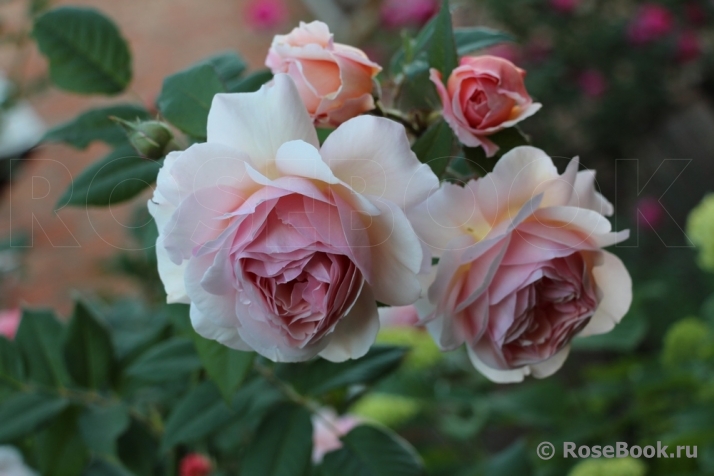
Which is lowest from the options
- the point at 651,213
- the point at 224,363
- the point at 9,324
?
the point at 651,213

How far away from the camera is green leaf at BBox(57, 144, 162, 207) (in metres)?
0.46

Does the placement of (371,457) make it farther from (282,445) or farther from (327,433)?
(327,433)

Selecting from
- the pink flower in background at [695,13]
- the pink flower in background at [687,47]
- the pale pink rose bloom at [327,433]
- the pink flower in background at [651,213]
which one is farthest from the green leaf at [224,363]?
the pink flower in background at [695,13]

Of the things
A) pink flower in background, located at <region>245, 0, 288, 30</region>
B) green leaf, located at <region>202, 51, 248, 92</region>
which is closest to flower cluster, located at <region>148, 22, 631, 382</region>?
green leaf, located at <region>202, 51, 248, 92</region>

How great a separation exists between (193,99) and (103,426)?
279 millimetres

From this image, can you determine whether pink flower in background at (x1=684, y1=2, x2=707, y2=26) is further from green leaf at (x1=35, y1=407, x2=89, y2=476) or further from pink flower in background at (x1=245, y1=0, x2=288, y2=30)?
green leaf at (x1=35, y1=407, x2=89, y2=476)

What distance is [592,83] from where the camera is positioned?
169 centimetres

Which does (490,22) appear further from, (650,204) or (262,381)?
(262,381)

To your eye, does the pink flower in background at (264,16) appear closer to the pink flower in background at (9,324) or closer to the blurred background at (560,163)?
the blurred background at (560,163)

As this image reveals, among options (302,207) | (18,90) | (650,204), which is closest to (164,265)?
(302,207)

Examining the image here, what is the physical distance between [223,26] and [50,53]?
3.03 m

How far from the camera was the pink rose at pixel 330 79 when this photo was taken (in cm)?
34

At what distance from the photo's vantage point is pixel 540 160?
1.05 feet

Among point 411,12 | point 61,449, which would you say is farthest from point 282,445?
point 411,12
